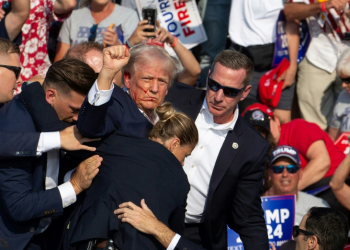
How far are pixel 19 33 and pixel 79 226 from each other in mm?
2989

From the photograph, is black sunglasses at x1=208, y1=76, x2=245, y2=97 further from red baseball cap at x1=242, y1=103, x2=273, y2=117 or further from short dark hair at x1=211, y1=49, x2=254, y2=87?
red baseball cap at x1=242, y1=103, x2=273, y2=117

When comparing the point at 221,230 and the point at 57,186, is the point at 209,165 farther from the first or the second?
the point at 57,186

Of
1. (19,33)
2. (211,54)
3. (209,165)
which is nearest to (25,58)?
(19,33)

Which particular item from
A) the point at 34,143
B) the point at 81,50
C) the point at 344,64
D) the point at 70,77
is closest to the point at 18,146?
the point at 34,143

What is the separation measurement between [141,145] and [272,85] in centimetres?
355

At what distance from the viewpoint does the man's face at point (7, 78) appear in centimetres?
415

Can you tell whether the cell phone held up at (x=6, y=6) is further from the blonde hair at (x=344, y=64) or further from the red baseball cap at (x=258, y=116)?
the blonde hair at (x=344, y=64)

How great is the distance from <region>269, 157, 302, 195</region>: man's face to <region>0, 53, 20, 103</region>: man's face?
277 cm

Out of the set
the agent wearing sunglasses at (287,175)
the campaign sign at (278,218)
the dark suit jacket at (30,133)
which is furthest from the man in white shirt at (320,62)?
the dark suit jacket at (30,133)

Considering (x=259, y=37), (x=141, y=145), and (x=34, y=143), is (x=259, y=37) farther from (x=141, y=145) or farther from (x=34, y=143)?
(x=34, y=143)

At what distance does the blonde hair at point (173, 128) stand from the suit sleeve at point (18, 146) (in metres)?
0.69

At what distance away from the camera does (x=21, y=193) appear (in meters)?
3.68

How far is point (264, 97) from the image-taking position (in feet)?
23.2

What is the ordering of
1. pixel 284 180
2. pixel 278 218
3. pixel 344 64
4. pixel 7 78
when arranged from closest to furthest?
1. pixel 7 78
2. pixel 278 218
3. pixel 284 180
4. pixel 344 64
